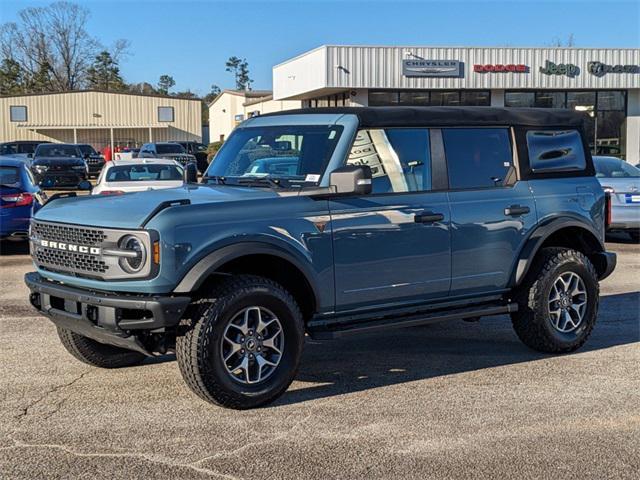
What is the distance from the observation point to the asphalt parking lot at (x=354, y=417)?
14.7ft

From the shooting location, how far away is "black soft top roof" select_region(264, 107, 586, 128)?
623cm

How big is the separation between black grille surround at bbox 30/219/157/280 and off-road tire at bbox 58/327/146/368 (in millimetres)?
714

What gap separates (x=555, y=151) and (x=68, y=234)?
426cm

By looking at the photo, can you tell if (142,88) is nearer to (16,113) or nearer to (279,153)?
(16,113)

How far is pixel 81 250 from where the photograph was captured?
540 centimetres

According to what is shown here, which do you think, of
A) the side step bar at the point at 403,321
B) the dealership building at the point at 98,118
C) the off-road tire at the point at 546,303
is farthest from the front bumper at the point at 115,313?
the dealership building at the point at 98,118

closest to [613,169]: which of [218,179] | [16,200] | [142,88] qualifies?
[218,179]

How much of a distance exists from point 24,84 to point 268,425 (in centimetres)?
8998

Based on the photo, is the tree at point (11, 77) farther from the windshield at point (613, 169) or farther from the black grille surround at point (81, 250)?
the black grille surround at point (81, 250)

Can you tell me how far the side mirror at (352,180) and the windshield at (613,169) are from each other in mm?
10081

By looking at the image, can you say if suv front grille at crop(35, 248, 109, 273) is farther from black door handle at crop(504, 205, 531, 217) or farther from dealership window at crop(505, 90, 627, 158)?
dealership window at crop(505, 90, 627, 158)

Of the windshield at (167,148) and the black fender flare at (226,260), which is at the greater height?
the windshield at (167,148)

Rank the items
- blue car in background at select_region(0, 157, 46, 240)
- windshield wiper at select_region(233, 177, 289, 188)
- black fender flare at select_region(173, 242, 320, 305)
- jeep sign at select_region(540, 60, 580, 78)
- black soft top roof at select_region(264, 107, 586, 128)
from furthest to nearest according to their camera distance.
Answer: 1. jeep sign at select_region(540, 60, 580, 78)
2. blue car in background at select_region(0, 157, 46, 240)
3. black soft top roof at select_region(264, 107, 586, 128)
4. windshield wiper at select_region(233, 177, 289, 188)
5. black fender flare at select_region(173, 242, 320, 305)

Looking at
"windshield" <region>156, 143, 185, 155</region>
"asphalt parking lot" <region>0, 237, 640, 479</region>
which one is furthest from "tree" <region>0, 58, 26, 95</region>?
"asphalt parking lot" <region>0, 237, 640, 479</region>
